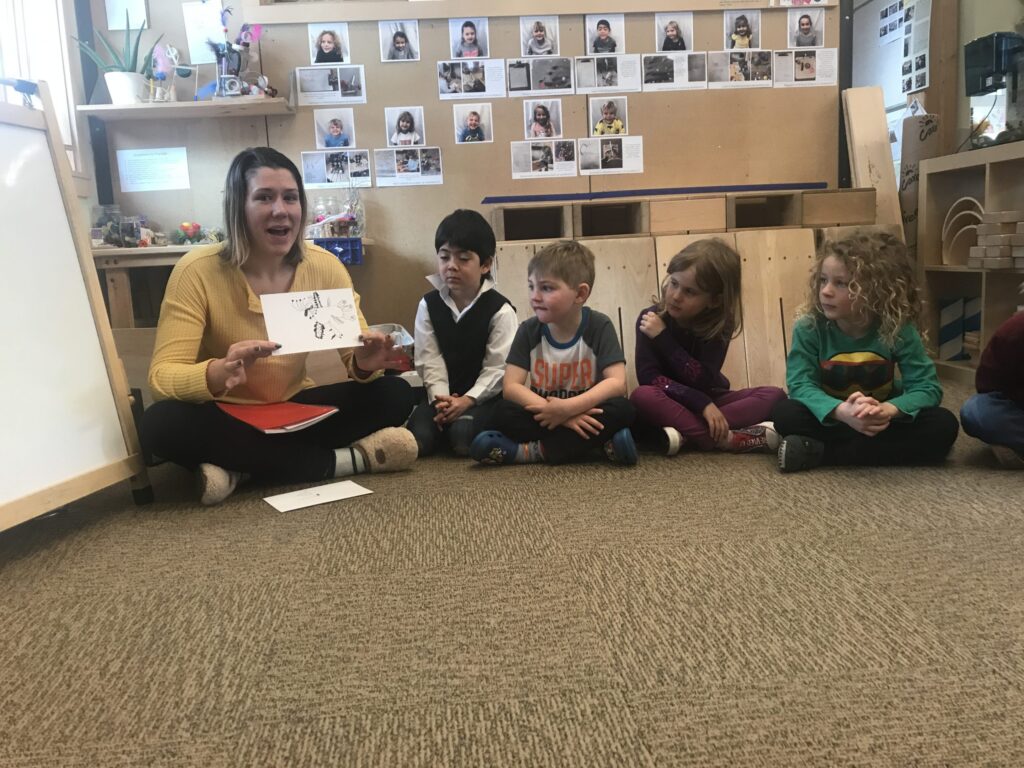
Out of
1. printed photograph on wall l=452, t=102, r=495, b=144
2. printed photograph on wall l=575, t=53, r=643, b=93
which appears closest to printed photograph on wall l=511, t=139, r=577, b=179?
printed photograph on wall l=452, t=102, r=495, b=144

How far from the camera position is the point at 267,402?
1.83 metres

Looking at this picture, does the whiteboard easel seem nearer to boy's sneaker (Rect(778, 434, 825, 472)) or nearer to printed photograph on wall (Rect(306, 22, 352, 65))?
printed photograph on wall (Rect(306, 22, 352, 65))

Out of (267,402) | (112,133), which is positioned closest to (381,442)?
(267,402)

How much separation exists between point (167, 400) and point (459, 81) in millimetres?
1836

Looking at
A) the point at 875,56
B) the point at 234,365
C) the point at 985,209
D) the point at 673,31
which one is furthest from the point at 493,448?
the point at 875,56

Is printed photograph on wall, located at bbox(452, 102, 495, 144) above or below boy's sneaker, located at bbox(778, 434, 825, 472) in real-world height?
above

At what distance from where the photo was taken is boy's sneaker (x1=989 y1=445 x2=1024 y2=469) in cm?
173

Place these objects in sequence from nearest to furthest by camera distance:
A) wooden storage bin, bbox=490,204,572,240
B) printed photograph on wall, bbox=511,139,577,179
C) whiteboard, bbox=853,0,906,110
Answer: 1. wooden storage bin, bbox=490,204,572,240
2. printed photograph on wall, bbox=511,139,577,179
3. whiteboard, bbox=853,0,906,110

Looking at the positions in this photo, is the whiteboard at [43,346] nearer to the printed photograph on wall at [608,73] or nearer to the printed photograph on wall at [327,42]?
the printed photograph on wall at [327,42]

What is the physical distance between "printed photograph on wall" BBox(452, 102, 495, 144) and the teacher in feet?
3.93

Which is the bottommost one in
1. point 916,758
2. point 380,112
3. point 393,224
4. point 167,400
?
point 916,758

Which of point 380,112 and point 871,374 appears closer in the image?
point 871,374

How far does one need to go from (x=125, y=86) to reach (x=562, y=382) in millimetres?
2015

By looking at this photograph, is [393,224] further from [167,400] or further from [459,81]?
[167,400]
